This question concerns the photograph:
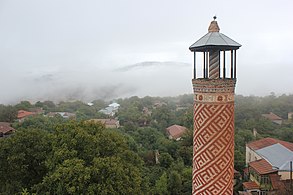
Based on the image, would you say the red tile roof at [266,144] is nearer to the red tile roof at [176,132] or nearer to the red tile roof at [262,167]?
the red tile roof at [262,167]

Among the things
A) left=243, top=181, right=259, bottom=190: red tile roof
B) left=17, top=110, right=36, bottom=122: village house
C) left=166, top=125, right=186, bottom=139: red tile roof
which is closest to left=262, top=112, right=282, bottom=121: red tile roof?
left=166, top=125, right=186, bottom=139: red tile roof

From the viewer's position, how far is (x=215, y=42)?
25.2 ft

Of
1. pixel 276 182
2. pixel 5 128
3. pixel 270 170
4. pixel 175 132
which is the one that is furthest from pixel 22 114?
pixel 276 182

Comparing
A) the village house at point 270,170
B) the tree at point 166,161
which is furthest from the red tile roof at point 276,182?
the tree at point 166,161

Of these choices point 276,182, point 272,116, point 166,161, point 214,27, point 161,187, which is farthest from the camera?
point 272,116

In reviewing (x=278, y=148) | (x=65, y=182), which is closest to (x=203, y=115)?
(x=65, y=182)

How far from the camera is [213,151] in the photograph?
7.66m

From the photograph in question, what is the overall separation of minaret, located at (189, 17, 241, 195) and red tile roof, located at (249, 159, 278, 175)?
60.4ft

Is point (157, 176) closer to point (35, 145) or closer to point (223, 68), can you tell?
point (35, 145)

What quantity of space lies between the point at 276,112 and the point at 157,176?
143 ft

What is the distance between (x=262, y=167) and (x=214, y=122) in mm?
19852

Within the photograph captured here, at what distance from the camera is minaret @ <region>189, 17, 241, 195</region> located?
7664 mm

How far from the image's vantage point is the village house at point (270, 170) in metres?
23.5

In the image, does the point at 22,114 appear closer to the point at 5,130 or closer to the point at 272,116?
the point at 5,130
